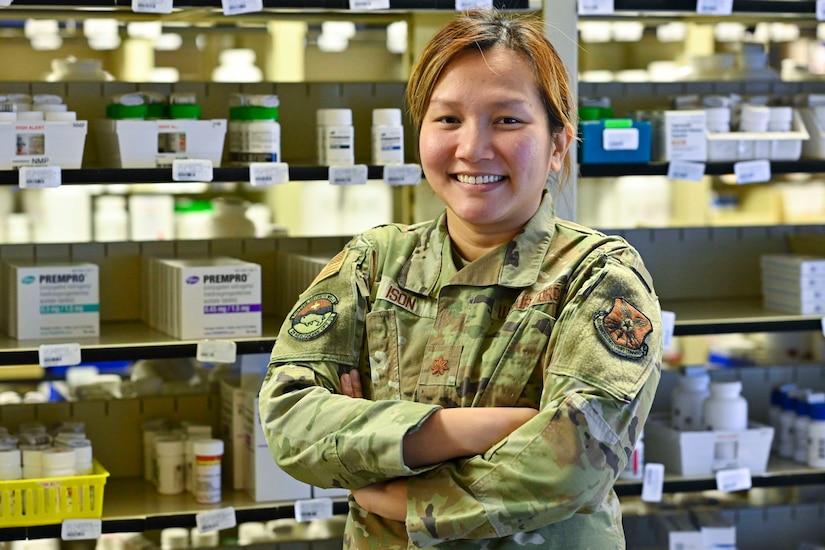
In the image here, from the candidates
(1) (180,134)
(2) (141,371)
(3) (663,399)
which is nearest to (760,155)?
(3) (663,399)

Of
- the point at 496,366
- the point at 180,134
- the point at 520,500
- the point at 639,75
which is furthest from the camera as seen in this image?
the point at 639,75

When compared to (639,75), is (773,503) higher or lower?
lower

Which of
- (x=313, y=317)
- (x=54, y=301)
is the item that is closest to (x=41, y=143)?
(x=54, y=301)

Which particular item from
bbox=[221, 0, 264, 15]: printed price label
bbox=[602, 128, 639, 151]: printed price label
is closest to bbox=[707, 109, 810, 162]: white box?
bbox=[602, 128, 639, 151]: printed price label

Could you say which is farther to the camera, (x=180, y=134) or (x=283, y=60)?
(x=283, y=60)

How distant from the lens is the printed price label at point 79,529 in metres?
3.07

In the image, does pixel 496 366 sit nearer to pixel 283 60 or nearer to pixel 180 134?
pixel 180 134

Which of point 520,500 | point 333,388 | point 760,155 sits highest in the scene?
point 760,155

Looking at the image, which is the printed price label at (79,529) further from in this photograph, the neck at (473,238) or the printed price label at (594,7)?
the printed price label at (594,7)

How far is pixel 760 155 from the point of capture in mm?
3549

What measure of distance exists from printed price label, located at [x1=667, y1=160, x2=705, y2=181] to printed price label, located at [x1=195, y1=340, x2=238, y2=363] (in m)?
1.42

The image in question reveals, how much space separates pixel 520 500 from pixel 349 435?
0.91 ft

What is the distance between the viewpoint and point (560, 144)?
1.88 metres

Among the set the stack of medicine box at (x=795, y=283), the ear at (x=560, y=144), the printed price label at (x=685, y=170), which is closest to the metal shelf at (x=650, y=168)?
the printed price label at (x=685, y=170)
